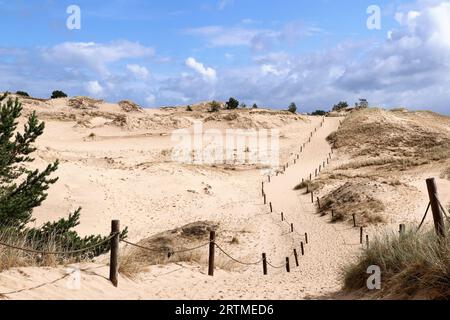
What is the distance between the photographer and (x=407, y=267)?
816 centimetres

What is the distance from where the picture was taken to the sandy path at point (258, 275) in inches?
349

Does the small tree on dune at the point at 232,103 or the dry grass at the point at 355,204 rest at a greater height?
the small tree on dune at the point at 232,103

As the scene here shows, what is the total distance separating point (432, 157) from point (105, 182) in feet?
98.1

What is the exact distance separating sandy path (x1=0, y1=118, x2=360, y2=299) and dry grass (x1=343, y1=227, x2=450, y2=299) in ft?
5.74

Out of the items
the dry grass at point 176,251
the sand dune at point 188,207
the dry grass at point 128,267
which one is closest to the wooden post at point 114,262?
the sand dune at point 188,207

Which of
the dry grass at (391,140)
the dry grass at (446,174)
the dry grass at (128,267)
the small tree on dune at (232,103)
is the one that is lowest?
the dry grass at (128,267)

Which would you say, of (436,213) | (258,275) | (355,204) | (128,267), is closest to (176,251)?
(128,267)

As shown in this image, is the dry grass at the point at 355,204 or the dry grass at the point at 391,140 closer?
the dry grass at the point at 355,204

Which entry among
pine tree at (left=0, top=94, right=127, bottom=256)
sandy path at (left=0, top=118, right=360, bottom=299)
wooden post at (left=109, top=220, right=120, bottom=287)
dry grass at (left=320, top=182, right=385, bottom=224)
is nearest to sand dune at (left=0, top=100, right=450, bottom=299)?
sandy path at (left=0, top=118, right=360, bottom=299)

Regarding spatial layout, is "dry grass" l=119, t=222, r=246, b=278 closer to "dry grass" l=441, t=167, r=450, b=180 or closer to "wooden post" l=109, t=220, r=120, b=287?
"wooden post" l=109, t=220, r=120, b=287

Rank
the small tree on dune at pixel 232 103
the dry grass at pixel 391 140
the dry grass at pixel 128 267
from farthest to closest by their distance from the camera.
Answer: the small tree on dune at pixel 232 103 < the dry grass at pixel 391 140 < the dry grass at pixel 128 267

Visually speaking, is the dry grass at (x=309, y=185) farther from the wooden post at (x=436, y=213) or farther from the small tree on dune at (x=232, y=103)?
the small tree on dune at (x=232, y=103)

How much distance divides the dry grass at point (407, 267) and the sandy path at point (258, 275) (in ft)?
5.74

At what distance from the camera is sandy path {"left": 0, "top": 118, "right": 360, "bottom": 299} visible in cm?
886
